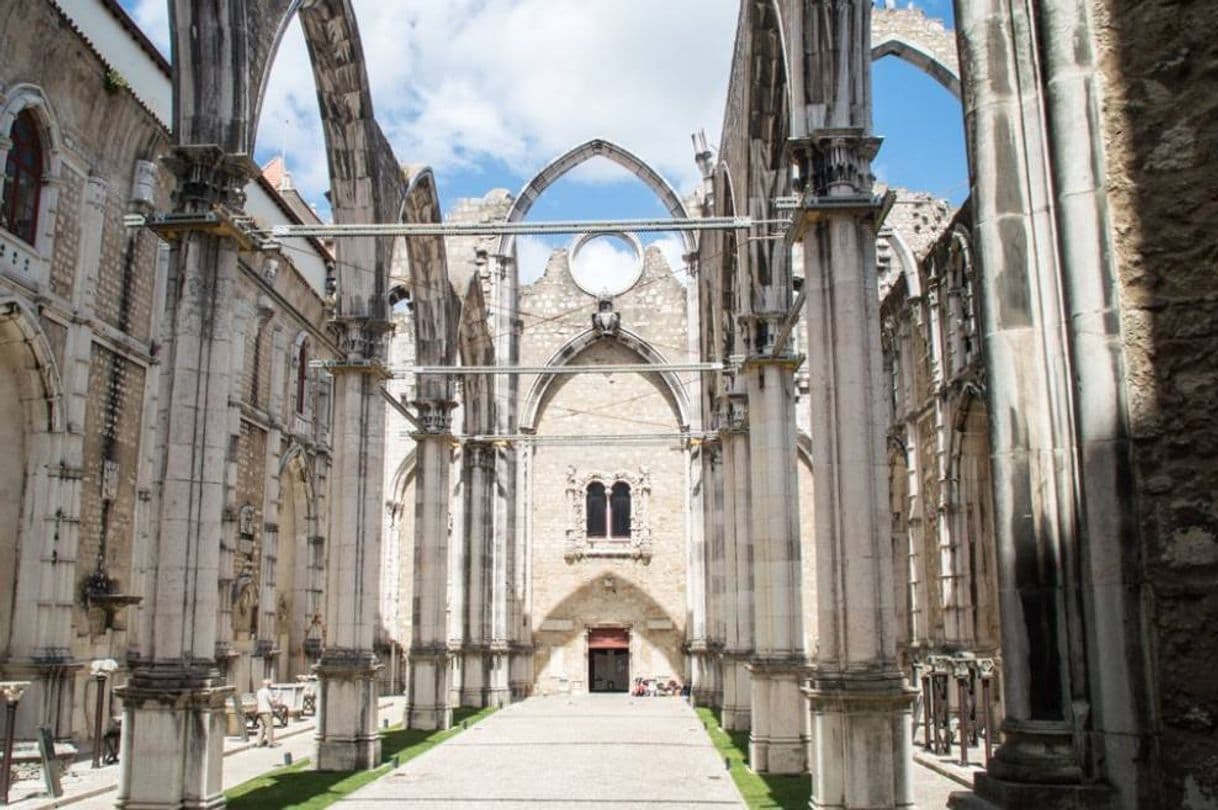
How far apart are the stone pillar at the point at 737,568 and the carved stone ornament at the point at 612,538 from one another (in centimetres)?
1009

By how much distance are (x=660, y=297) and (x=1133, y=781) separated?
95.8 ft

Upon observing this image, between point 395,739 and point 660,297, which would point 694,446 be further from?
point 395,739

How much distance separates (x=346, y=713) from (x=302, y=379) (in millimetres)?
13929

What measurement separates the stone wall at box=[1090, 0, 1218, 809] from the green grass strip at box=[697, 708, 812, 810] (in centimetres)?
814

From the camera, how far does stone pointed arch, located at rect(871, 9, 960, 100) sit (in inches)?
925

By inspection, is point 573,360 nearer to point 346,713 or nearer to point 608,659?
point 608,659

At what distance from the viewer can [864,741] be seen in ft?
31.9

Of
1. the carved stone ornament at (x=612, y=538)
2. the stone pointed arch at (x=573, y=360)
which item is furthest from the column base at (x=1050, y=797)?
the carved stone ornament at (x=612, y=538)

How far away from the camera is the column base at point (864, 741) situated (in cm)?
964

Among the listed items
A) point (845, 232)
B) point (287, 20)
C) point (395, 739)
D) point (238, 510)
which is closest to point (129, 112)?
point (287, 20)

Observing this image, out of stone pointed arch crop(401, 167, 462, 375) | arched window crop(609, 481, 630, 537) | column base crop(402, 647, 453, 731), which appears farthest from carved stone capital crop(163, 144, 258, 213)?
arched window crop(609, 481, 630, 537)

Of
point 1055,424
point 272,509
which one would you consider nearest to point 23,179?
point 272,509

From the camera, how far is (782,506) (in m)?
14.9

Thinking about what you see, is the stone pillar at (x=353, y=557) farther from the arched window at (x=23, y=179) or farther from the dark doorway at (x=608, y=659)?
the dark doorway at (x=608, y=659)
